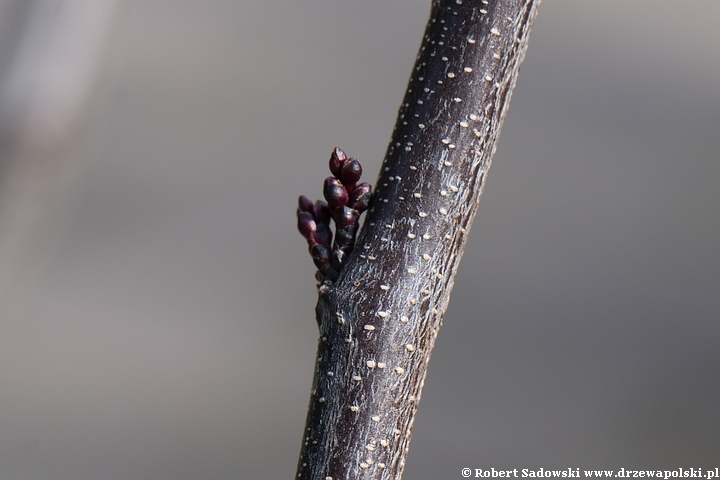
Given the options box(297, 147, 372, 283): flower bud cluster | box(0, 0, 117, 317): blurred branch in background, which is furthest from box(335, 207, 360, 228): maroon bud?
box(0, 0, 117, 317): blurred branch in background

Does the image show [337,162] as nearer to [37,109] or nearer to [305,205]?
[305,205]

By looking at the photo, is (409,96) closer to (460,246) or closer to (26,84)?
(460,246)

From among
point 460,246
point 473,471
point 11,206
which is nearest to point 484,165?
point 460,246

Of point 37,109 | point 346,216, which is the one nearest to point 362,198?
point 346,216

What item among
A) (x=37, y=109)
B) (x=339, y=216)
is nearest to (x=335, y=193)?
(x=339, y=216)

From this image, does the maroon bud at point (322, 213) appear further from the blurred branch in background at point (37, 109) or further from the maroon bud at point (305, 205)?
the blurred branch in background at point (37, 109)
